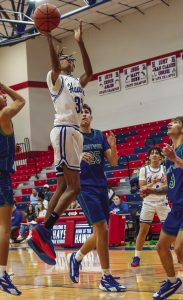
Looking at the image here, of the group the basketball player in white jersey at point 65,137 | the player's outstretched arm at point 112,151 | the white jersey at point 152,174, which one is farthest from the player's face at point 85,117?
the white jersey at point 152,174

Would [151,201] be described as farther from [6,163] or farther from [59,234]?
[59,234]

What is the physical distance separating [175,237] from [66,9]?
57.1 ft

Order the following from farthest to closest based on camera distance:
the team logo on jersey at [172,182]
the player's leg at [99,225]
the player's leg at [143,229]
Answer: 1. the player's leg at [143,229]
2. the player's leg at [99,225]
3. the team logo on jersey at [172,182]

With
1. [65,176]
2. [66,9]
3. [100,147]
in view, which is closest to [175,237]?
[65,176]

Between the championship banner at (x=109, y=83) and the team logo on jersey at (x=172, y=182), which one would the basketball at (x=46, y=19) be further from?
the championship banner at (x=109, y=83)

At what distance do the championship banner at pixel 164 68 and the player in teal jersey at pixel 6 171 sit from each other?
1602 cm

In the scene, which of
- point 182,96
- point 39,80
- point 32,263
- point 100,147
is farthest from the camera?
point 39,80

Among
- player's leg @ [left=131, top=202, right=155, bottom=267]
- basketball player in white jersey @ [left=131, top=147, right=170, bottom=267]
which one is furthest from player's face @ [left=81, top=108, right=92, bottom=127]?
player's leg @ [left=131, top=202, right=155, bottom=267]

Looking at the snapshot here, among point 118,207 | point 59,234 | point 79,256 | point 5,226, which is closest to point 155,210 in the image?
point 79,256

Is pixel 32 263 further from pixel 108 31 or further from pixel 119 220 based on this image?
pixel 108 31

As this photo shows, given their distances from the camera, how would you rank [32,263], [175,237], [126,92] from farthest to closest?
[126,92]
[32,263]
[175,237]

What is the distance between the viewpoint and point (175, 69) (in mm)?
20922

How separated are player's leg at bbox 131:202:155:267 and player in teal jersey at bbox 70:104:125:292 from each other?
1.95 m

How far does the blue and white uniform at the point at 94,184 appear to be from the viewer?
6.34 meters
